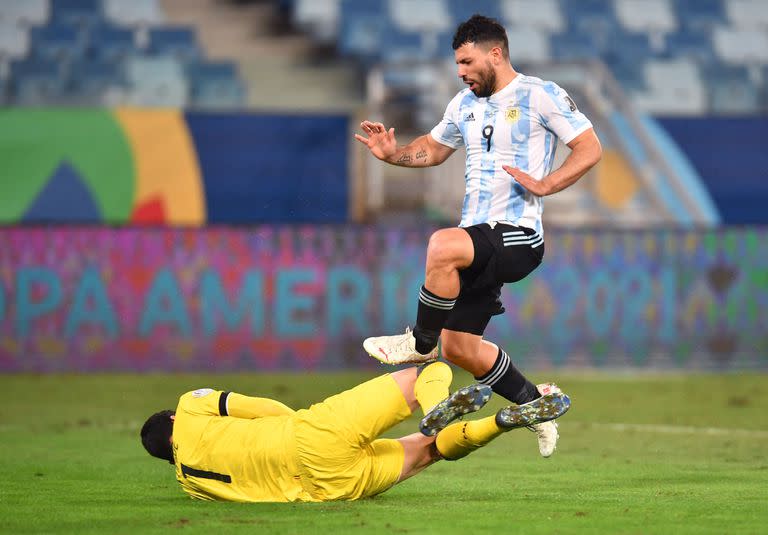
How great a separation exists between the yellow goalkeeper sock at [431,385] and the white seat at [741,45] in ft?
50.6

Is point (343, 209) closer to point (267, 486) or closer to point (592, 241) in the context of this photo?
point (592, 241)

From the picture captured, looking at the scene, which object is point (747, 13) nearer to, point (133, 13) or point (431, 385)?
point (133, 13)

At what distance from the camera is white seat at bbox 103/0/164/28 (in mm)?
19031

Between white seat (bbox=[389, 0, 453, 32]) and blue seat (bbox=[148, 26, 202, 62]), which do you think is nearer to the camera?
blue seat (bbox=[148, 26, 202, 62])

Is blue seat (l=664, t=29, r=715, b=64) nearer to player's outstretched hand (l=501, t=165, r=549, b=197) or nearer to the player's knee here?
player's outstretched hand (l=501, t=165, r=549, b=197)

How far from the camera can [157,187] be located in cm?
1670

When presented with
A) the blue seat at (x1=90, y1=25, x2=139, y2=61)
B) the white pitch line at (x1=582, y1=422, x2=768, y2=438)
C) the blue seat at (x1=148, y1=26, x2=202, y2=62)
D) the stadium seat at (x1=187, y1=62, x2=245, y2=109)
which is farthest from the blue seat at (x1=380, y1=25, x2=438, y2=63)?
the white pitch line at (x1=582, y1=422, x2=768, y2=438)

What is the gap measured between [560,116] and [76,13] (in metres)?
13.1

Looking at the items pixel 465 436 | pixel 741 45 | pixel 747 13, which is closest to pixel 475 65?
pixel 465 436

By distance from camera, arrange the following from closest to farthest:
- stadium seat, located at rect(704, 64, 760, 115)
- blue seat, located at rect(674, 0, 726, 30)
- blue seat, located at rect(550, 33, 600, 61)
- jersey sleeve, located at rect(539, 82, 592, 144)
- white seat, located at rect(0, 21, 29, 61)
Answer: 1. jersey sleeve, located at rect(539, 82, 592, 144)
2. white seat, located at rect(0, 21, 29, 61)
3. stadium seat, located at rect(704, 64, 760, 115)
4. blue seat, located at rect(550, 33, 600, 61)
5. blue seat, located at rect(674, 0, 726, 30)

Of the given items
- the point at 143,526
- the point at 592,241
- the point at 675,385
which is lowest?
the point at 675,385

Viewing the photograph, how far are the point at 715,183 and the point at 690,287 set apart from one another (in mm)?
2382

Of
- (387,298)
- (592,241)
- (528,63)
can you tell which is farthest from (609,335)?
(528,63)

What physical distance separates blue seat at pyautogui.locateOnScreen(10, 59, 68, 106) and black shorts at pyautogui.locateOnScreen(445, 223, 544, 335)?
1168cm
